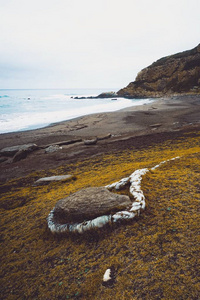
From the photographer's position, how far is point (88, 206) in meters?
4.59

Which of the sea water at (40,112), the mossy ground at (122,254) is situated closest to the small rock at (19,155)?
the mossy ground at (122,254)

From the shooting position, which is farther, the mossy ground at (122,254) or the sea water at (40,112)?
the sea water at (40,112)

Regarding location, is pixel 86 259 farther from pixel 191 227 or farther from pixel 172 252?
pixel 191 227

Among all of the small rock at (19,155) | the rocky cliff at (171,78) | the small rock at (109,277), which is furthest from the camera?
the rocky cliff at (171,78)

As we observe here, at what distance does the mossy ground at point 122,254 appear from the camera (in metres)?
2.76

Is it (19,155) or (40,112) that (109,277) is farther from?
(40,112)

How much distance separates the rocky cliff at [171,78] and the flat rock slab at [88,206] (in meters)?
74.5

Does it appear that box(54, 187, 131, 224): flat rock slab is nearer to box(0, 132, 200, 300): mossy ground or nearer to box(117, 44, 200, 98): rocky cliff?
box(0, 132, 200, 300): mossy ground

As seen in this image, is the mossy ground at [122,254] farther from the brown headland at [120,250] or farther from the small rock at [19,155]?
the small rock at [19,155]

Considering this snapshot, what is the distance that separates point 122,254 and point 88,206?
1.55 m

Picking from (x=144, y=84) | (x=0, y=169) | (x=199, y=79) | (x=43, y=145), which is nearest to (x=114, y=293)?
(x=0, y=169)

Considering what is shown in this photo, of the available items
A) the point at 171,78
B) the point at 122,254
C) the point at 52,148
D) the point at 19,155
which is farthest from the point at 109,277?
the point at 171,78

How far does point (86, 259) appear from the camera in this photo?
141 inches

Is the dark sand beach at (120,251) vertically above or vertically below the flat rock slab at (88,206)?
below
